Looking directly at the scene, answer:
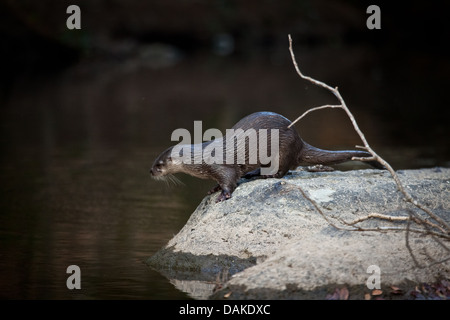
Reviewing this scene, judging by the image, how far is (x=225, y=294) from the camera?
15.5 feet

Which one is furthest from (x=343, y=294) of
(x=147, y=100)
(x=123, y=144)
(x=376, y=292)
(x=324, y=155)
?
(x=147, y=100)

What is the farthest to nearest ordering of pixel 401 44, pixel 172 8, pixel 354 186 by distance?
pixel 401 44
pixel 172 8
pixel 354 186

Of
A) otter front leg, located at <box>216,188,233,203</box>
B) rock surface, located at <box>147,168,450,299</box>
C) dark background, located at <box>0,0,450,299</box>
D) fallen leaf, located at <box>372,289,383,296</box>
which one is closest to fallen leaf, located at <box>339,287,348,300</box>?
rock surface, located at <box>147,168,450,299</box>

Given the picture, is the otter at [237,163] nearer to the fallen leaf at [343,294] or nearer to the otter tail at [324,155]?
the otter tail at [324,155]

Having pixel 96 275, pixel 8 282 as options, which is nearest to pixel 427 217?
pixel 96 275

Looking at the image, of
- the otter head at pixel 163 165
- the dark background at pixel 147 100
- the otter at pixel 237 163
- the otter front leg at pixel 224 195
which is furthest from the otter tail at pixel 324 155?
the dark background at pixel 147 100

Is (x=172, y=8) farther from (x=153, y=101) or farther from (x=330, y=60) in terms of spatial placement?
(x=153, y=101)

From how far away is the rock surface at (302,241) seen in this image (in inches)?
185

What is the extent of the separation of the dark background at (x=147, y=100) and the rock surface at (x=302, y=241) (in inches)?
14.8

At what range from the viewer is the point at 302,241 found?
5066mm

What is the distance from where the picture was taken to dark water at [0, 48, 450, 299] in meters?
5.84

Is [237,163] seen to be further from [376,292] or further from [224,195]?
[376,292]

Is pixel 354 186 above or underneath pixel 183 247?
above

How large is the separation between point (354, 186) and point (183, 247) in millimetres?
1412
